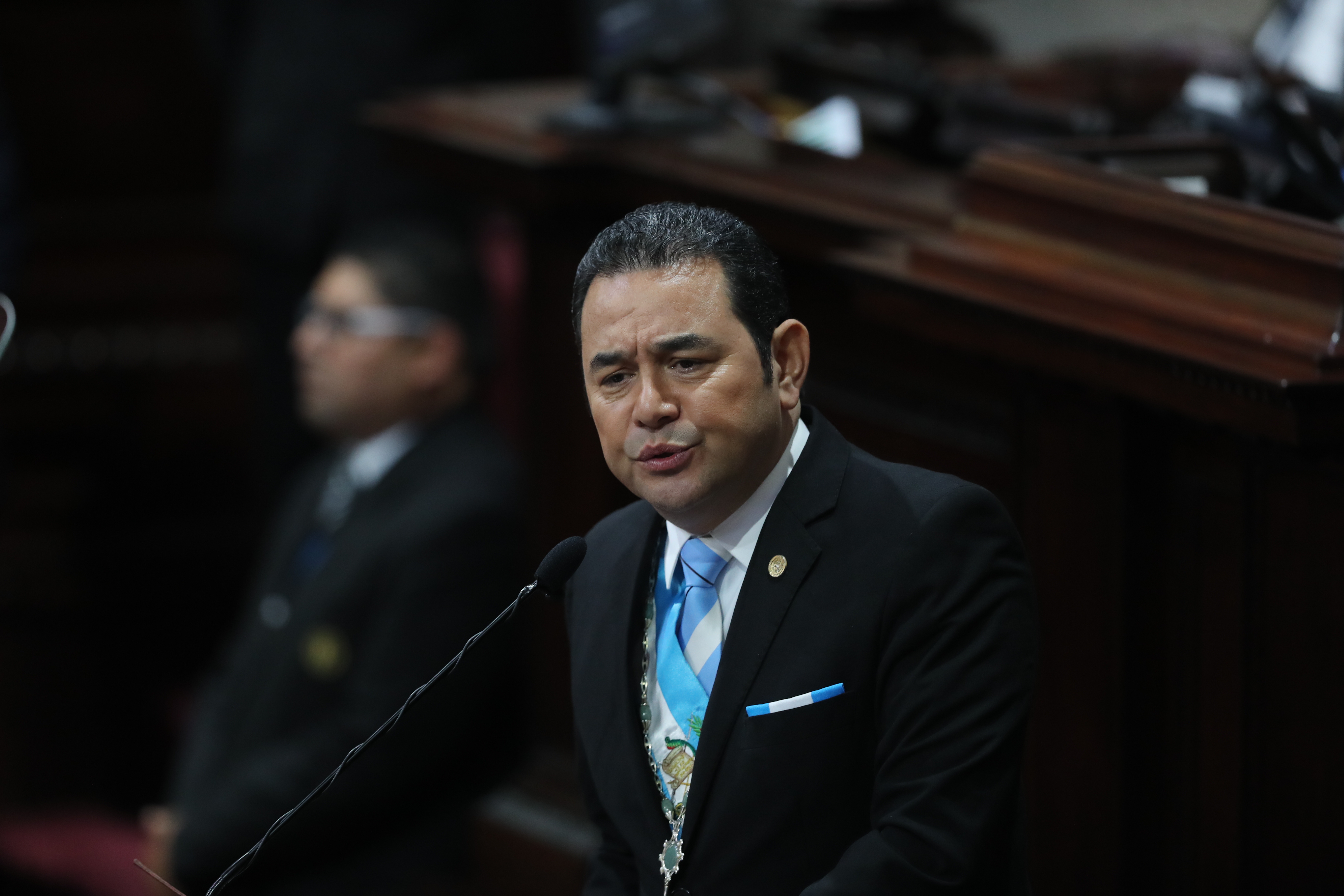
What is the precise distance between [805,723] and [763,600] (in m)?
0.11

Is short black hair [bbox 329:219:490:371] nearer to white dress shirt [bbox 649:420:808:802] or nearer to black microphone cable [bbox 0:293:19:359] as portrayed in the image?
black microphone cable [bbox 0:293:19:359]

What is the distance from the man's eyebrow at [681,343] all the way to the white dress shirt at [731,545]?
164mm

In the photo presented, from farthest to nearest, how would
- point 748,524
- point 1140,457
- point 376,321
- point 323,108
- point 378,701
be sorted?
point 323,108 < point 376,321 < point 378,701 < point 1140,457 < point 748,524

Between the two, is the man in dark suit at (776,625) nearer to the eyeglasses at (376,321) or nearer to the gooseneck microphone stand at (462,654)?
the gooseneck microphone stand at (462,654)

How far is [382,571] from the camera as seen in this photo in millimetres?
3105

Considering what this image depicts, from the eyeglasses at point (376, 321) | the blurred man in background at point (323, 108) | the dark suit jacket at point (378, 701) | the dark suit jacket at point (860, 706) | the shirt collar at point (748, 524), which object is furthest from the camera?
the blurred man in background at point (323, 108)

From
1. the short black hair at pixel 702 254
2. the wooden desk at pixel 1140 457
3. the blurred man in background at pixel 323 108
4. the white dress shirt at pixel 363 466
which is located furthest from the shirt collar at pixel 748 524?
the blurred man in background at pixel 323 108

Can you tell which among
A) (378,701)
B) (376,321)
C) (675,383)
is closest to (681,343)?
(675,383)

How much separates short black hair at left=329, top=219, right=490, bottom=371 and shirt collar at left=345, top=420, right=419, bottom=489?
0.19 m

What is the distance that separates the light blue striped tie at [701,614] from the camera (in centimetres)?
154

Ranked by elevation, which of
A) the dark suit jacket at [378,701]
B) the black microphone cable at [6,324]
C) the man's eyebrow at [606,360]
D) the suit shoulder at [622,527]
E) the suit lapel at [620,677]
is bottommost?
the dark suit jacket at [378,701]

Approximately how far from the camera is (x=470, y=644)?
147 centimetres

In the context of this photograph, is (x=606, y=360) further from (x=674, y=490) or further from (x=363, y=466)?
(x=363, y=466)

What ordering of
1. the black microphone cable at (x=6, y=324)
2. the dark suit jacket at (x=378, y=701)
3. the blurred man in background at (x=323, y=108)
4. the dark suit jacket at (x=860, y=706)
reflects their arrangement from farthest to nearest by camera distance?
the blurred man in background at (x=323, y=108), the dark suit jacket at (x=378, y=701), the black microphone cable at (x=6, y=324), the dark suit jacket at (x=860, y=706)
